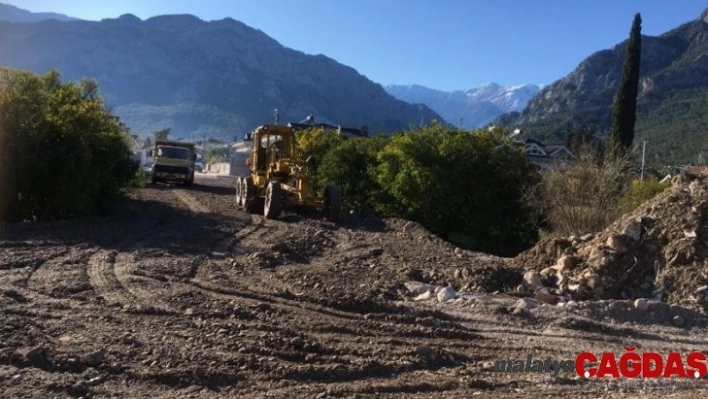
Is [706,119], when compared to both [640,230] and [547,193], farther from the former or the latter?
[640,230]

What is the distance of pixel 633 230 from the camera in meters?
11.3

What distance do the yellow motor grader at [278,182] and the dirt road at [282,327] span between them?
571 centimetres

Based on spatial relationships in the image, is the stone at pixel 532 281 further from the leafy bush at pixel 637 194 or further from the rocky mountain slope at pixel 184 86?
the rocky mountain slope at pixel 184 86

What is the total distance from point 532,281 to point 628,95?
103 feet

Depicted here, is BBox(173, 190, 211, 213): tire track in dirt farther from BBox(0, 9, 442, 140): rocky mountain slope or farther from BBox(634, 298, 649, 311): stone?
BBox(0, 9, 442, 140): rocky mountain slope

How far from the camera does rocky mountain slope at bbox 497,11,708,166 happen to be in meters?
66.2

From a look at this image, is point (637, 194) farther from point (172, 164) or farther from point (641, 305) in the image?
point (172, 164)

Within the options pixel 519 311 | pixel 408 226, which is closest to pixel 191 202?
pixel 408 226

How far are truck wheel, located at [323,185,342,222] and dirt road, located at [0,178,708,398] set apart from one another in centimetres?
570

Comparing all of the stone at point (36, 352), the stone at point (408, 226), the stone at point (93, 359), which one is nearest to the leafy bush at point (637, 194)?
the stone at point (408, 226)

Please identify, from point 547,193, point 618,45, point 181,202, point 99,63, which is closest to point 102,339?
point 547,193

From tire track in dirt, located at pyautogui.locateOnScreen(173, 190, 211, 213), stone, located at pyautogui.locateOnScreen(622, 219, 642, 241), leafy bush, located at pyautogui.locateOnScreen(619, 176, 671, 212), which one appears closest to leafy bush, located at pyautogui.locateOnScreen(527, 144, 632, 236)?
leafy bush, located at pyautogui.locateOnScreen(619, 176, 671, 212)

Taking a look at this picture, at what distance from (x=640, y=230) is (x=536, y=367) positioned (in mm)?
5551

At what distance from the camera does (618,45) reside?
106500 mm
